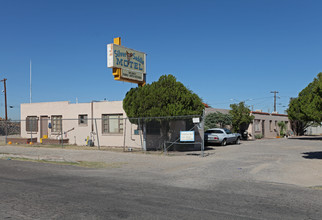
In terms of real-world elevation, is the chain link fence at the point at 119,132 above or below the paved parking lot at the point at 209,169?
above

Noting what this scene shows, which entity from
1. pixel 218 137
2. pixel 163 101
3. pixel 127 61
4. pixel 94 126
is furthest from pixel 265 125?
pixel 127 61

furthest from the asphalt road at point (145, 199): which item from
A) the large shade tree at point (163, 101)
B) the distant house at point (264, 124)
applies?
the distant house at point (264, 124)

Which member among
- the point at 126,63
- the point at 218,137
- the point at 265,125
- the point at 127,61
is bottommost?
the point at 218,137

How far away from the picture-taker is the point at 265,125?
A: 39.7 metres

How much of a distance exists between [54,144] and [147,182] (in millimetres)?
16953

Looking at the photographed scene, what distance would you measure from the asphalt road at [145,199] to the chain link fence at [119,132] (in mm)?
8178

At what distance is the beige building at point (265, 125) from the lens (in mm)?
Answer: 35900

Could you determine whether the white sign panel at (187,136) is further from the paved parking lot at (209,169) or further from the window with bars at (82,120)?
the window with bars at (82,120)

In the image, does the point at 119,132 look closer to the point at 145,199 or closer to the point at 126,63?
the point at 126,63

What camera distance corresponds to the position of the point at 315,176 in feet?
36.6

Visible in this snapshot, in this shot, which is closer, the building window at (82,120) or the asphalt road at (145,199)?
the asphalt road at (145,199)

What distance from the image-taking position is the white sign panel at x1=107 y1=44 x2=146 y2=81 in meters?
19.1

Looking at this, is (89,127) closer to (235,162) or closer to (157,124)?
(157,124)

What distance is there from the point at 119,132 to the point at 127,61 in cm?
563
